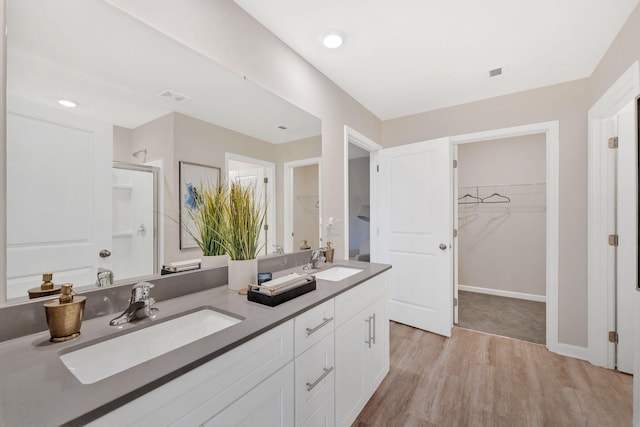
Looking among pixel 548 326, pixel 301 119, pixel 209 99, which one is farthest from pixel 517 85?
pixel 209 99

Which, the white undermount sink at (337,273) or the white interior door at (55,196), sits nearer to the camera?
the white interior door at (55,196)

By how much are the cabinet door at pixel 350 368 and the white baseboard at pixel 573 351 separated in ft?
6.46

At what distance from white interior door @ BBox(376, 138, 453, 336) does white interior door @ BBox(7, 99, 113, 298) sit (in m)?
2.64

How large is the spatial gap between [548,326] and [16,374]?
3.41 meters

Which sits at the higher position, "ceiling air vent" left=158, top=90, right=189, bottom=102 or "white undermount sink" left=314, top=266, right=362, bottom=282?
"ceiling air vent" left=158, top=90, right=189, bottom=102

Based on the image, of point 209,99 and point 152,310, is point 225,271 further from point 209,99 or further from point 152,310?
point 209,99

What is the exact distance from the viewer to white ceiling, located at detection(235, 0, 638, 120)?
5.06 ft

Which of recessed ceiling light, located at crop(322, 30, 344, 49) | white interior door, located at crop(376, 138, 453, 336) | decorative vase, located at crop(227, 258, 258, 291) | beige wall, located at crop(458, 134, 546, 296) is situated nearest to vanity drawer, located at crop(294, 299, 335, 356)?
decorative vase, located at crop(227, 258, 258, 291)

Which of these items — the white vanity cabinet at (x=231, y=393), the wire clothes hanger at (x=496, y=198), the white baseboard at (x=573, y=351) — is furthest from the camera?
the wire clothes hanger at (x=496, y=198)

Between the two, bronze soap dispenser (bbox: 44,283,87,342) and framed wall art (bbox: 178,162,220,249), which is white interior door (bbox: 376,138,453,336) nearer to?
framed wall art (bbox: 178,162,220,249)

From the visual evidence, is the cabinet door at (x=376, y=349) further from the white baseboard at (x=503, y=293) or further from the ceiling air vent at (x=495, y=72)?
the white baseboard at (x=503, y=293)

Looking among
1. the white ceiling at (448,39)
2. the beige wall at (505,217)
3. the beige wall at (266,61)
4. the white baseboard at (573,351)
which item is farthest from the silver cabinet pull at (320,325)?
the beige wall at (505,217)

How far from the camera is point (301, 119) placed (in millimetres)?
1998

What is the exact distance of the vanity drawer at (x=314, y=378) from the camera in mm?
1085
